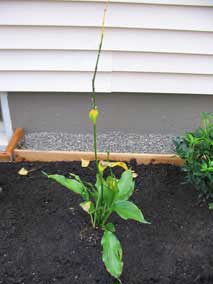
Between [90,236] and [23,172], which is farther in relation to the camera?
[23,172]

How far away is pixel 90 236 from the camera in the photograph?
1814mm

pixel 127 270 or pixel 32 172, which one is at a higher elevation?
pixel 32 172

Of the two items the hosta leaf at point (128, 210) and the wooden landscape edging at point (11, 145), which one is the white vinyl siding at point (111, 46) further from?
the hosta leaf at point (128, 210)

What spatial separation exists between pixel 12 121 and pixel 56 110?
326 mm

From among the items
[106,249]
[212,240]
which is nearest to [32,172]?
[106,249]

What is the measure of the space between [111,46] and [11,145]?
913 mm

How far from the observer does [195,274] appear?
Answer: 5.46 feet

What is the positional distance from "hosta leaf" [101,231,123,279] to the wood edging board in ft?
2.73

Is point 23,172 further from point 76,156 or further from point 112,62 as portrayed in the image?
point 112,62

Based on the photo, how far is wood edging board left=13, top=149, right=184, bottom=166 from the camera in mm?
2373

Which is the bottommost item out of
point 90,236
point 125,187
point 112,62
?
point 90,236

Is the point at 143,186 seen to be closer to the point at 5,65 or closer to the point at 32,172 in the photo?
the point at 32,172

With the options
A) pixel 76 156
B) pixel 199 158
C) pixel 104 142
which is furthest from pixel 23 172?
pixel 199 158

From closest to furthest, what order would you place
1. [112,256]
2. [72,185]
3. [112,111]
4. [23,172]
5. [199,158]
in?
[112,256], [72,185], [199,158], [23,172], [112,111]
